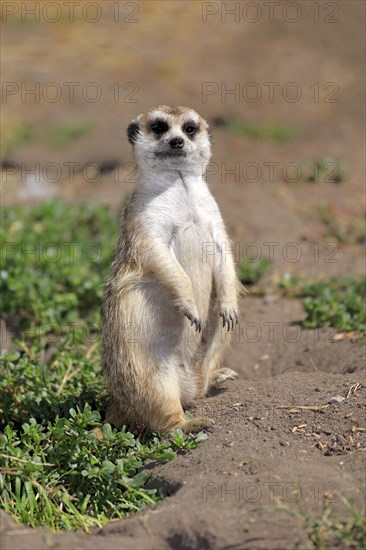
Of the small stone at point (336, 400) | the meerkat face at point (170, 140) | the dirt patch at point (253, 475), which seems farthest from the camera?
the meerkat face at point (170, 140)

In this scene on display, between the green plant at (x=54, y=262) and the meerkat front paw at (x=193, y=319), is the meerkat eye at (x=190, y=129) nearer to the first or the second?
the meerkat front paw at (x=193, y=319)

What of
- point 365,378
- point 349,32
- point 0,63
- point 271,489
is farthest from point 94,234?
point 349,32

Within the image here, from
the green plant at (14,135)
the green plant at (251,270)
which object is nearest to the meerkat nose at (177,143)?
the green plant at (251,270)

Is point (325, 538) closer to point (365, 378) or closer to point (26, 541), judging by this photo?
point (26, 541)

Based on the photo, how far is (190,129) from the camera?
198 inches

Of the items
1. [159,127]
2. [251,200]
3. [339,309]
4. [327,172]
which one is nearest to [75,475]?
[159,127]

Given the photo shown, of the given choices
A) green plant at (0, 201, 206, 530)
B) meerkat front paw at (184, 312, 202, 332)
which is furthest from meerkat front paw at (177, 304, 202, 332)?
green plant at (0, 201, 206, 530)

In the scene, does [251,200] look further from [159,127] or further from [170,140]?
[170,140]

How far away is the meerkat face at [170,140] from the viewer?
16.0 feet

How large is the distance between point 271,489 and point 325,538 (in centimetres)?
44

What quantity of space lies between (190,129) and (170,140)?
23cm

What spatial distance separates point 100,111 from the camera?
10.6m

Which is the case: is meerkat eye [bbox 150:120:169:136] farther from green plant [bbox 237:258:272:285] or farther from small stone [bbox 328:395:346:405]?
green plant [bbox 237:258:272:285]

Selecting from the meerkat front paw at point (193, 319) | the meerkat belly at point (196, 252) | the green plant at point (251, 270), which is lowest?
the green plant at point (251, 270)
